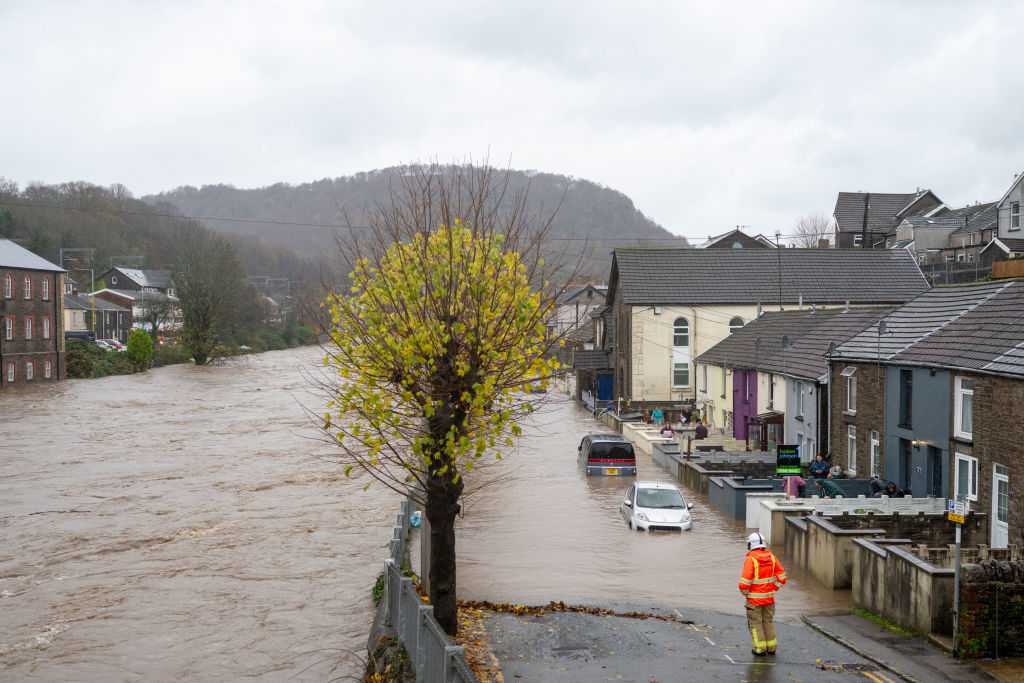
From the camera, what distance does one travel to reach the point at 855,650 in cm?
1370

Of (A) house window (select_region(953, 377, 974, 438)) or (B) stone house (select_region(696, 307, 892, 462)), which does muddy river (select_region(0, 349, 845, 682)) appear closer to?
(B) stone house (select_region(696, 307, 892, 462))

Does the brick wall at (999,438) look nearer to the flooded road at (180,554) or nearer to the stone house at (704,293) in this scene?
the flooded road at (180,554)

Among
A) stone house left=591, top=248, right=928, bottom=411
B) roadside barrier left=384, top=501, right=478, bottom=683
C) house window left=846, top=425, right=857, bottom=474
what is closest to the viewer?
roadside barrier left=384, top=501, right=478, bottom=683

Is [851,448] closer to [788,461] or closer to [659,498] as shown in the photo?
[788,461]

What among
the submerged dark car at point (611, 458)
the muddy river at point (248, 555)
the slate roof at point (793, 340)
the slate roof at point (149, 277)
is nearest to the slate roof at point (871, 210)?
the slate roof at point (793, 340)

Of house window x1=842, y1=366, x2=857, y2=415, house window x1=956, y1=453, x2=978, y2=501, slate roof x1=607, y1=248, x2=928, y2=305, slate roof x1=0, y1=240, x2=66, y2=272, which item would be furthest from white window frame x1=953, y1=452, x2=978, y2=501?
slate roof x1=0, y1=240, x2=66, y2=272

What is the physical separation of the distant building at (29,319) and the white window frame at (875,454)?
184 ft

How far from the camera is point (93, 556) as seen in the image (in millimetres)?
23188

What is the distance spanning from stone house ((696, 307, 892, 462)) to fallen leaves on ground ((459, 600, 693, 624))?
15086 millimetres

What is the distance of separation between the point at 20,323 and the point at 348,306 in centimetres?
6019

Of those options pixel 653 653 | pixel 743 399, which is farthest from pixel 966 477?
pixel 743 399

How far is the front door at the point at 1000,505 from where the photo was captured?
62.3 ft

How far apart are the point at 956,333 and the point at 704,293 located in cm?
3194

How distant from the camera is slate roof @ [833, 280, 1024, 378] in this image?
2022 cm
